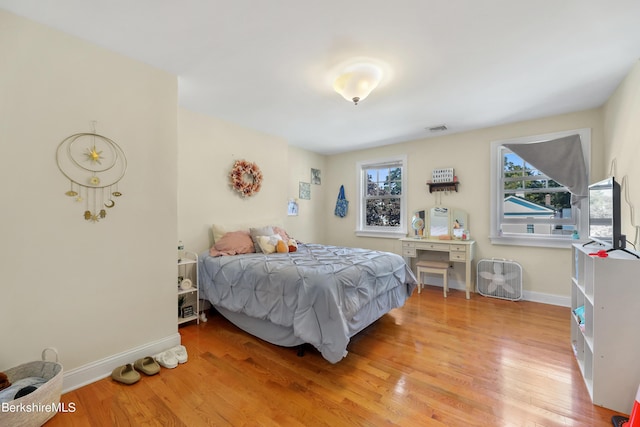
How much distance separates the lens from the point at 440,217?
427 centimetres

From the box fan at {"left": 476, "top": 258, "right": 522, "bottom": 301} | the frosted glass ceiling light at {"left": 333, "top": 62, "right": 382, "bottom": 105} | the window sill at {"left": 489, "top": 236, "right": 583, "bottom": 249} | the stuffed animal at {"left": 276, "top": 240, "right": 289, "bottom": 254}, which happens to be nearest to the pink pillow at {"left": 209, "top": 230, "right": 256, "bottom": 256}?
the stuffed animal at {"left": 276, "top": 240, "right": 289, "bottom": 254}

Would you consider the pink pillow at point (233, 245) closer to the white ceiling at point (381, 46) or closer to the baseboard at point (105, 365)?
the baseboard at point (105, 365)

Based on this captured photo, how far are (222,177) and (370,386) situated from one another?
288cm

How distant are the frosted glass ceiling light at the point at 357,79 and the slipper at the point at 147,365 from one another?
104 inches

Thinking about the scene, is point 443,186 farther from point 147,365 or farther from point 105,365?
point 105,365

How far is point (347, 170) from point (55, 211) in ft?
14.0

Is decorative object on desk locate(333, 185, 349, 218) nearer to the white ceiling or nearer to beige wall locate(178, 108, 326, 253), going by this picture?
beige wall locate(178, 108, 326, 253)

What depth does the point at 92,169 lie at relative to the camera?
1947 mm

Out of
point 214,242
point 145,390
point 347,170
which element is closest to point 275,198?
point 214,242

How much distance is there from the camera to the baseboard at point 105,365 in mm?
1819

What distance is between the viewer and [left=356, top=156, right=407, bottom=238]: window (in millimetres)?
4746

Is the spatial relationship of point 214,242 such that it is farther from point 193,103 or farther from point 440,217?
point 440,217

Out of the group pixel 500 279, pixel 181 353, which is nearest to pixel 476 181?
pixel 500 279

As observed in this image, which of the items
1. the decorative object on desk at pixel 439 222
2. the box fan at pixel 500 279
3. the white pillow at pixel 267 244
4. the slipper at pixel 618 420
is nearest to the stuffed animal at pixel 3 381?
the white pillow at pixel 267 244
